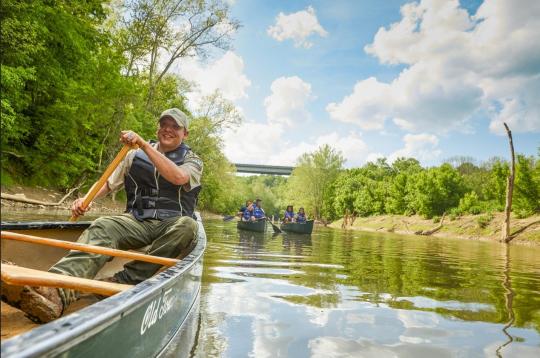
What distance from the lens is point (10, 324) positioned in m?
2.12

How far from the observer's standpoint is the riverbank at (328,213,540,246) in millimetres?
23891

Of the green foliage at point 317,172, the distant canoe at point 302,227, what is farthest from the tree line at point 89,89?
the green foliage at point 317,172

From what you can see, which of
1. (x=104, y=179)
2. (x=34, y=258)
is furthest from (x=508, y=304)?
(x=34, y=258)

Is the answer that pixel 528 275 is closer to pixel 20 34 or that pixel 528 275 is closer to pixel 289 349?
pixel 289 349

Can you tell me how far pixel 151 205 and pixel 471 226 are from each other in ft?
106

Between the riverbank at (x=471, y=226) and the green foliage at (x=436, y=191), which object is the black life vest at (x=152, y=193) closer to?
the riverbank at (x=471, y=226)

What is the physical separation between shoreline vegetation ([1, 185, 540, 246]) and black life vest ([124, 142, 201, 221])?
9.38 m

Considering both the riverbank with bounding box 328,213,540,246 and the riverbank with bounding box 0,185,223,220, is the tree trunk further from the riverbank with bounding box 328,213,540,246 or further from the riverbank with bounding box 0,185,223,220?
the riverbank with bounding box 0,185,223,220

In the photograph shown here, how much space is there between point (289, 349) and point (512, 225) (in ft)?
96.1

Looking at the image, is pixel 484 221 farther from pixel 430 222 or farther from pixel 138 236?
pixel 138 236

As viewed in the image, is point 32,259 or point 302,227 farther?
point 302,227

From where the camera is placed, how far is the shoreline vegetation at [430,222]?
17.4 meters

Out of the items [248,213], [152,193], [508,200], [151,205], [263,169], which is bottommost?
[248,213]

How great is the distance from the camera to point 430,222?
39.9 metres
